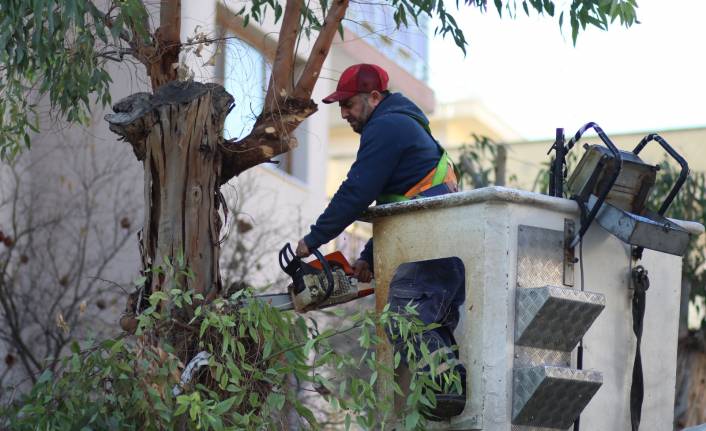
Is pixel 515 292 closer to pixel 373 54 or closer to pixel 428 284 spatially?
pixel 428 284

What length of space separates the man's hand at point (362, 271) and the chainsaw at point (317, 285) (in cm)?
13

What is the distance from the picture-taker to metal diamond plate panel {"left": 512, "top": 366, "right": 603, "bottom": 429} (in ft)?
17.2

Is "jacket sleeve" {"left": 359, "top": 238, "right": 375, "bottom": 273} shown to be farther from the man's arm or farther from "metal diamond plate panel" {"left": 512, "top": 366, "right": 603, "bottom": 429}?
"metal diamond plate panel" {"left": 512, "top": 366, "right": 603, "bottom": 429}

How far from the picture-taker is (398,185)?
6008 mm

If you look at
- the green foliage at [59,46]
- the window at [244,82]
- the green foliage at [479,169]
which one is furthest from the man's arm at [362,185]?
the green foliage at [479,169]

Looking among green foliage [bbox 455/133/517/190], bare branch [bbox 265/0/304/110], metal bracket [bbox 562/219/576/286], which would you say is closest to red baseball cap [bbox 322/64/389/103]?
bare branch [bbox 265/0/304/110]

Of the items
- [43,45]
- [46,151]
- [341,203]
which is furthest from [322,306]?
[46,151]

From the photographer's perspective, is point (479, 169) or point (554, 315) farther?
point (479, 169)

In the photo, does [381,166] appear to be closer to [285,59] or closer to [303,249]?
[303,249]

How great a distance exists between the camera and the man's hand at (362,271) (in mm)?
6230

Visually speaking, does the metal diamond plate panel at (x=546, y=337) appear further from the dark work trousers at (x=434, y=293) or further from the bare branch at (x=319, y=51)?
the bare branch at (x=319, y=51)

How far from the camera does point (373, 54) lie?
17.1 meters

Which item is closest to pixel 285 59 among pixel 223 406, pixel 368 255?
pixel 368 255

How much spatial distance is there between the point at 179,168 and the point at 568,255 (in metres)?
1.87
